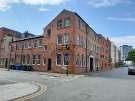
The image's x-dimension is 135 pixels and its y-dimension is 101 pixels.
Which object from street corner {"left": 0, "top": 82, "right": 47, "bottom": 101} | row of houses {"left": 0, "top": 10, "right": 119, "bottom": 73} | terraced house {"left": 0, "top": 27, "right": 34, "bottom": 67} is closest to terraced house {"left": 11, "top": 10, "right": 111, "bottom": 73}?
row of houses {"left": 0, "top": 10, "right": 119, "bottom": 73}

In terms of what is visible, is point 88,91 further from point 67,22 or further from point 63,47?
point 67,22

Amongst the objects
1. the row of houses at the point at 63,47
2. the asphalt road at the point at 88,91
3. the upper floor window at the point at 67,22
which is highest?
the upper floor window at the point at 67,22

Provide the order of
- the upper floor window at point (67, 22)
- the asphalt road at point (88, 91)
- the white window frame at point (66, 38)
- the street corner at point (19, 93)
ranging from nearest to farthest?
the street corner at point (19, 93), the asphalt road at point (88, 91), the white window frame at point (66, 38), the upper floor window at point (67, 22)

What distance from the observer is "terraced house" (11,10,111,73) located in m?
32.9

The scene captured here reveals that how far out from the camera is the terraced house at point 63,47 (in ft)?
108

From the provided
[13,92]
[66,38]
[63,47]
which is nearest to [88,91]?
[13,92]

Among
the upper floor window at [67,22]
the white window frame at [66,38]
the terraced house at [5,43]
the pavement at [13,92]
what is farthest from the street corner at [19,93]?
the terraced house at [5,43]

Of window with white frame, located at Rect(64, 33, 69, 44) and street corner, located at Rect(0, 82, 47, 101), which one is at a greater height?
window with white frame, located at Rect(64, 33, 69, 44)

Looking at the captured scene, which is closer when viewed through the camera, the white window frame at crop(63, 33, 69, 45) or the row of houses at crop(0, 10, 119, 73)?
the row of houses at crop(0, 10, 119, 73)

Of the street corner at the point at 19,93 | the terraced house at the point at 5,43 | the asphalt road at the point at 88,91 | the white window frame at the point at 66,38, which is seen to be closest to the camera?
the street corner at the point at 19,93

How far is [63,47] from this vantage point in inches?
1324

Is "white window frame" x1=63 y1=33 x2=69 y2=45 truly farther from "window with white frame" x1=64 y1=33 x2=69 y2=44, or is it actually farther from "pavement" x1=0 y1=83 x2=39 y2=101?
"pavement" x1=0 y1=83 x2=39 y2=101

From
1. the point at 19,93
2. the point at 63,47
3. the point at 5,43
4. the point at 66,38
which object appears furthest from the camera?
the point at 5,43

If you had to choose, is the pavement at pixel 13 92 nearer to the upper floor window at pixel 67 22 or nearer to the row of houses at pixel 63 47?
the row of houses at pixel 63 47
